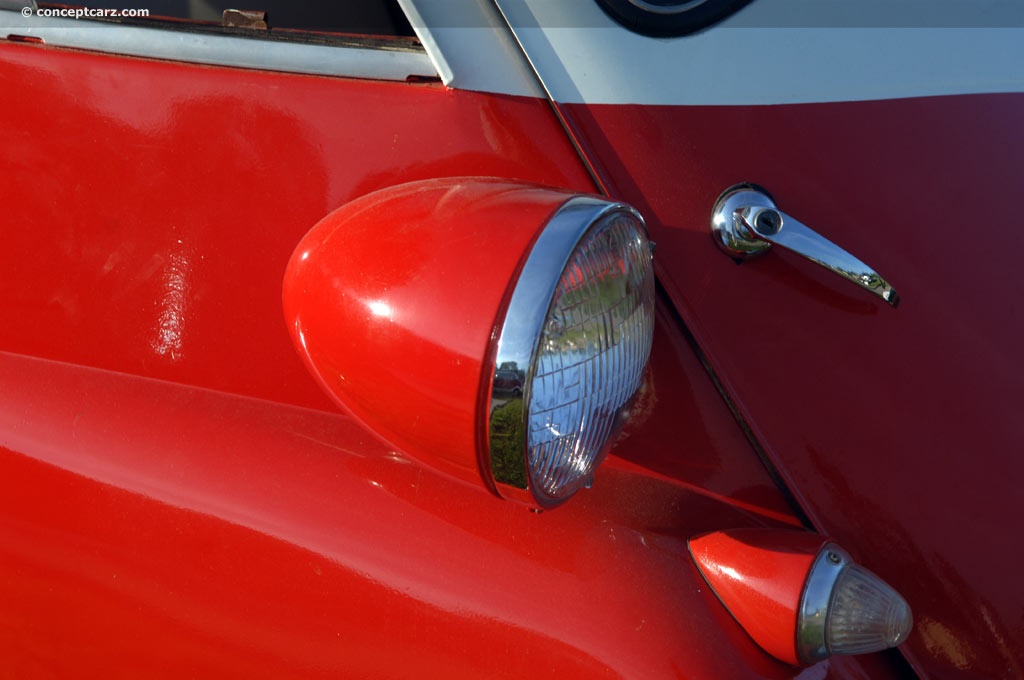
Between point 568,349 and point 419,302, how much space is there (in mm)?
152

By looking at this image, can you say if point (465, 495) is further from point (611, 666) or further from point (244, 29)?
point (244, 29)

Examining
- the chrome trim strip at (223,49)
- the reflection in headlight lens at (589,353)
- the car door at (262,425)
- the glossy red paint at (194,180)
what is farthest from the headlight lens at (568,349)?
the chrome trim strip at (223,49)

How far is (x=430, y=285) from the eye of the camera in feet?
2.73

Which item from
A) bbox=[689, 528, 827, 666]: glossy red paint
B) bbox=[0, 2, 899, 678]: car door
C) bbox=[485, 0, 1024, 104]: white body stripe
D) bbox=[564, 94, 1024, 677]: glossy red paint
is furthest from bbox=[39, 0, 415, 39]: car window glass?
→ bbox=[689, 528, 827, 666]: glossy red paint

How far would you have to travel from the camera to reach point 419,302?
2.73 ft

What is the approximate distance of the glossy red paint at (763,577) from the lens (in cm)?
95

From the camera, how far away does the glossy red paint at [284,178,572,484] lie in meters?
0.81

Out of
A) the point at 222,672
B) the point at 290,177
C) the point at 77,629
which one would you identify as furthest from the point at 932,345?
the point at 77,629

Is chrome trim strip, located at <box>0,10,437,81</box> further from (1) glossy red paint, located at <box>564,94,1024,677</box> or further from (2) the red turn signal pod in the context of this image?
(2) the red turn signal pod

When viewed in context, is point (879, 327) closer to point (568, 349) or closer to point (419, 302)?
point (568, 349)

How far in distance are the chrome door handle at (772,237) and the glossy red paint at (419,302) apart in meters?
0.28

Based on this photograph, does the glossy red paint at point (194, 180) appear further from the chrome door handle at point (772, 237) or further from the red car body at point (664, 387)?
the chrome door handle at point (772, 237)

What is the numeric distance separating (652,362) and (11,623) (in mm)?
907

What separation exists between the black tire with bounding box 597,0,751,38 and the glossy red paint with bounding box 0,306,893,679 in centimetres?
36
